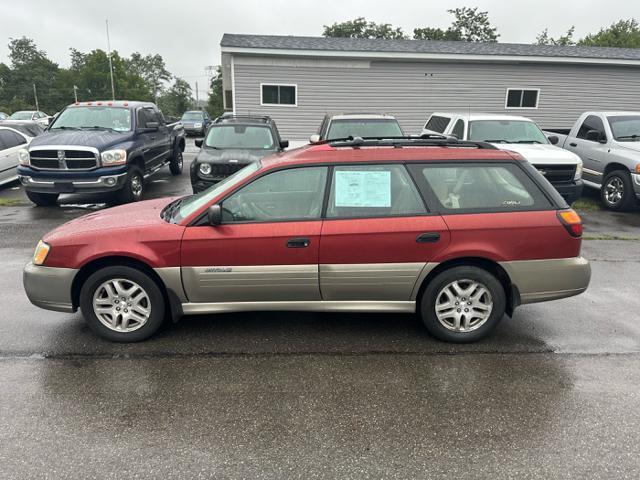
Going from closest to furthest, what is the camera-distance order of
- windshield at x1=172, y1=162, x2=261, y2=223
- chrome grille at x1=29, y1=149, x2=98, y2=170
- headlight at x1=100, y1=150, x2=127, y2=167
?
windshield at x1=172, y1=162, x2=261, y2=223 < chrome grille at x1=29, y1=149, x2=98, y2=170 < headlight at x1=100, y1=150, x2=127, y2=167

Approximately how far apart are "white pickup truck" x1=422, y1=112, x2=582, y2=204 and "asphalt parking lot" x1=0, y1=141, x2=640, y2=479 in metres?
4.31

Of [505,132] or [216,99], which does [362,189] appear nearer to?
[505,132]

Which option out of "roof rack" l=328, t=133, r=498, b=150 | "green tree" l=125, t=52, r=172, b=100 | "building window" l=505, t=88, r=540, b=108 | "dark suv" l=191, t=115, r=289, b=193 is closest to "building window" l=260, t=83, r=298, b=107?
"dark suv" l=191, t=115, r=289, b=193

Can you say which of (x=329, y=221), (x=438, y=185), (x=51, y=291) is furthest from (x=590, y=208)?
(x=51, y=291)

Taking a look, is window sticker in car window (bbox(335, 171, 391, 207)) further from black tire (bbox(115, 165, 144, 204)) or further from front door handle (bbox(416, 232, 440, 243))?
black tire (bbox(115, 165, 144, 204))

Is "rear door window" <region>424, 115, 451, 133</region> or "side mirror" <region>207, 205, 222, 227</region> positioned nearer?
"side mirror" <region>207, 205, 222, 227</region>

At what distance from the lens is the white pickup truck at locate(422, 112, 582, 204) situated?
28.4 ft

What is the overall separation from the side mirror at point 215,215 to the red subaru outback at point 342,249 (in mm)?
11

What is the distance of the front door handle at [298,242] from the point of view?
12.8 ft

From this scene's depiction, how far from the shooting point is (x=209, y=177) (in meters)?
9.09

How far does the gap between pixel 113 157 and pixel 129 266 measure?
5.93m

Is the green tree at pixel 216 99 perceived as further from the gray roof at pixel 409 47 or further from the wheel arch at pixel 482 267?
the wheel arch at pixel 482 267

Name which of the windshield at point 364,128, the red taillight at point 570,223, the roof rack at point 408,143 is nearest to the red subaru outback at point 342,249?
the red taillight at point 570,223

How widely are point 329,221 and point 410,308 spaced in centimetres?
100
